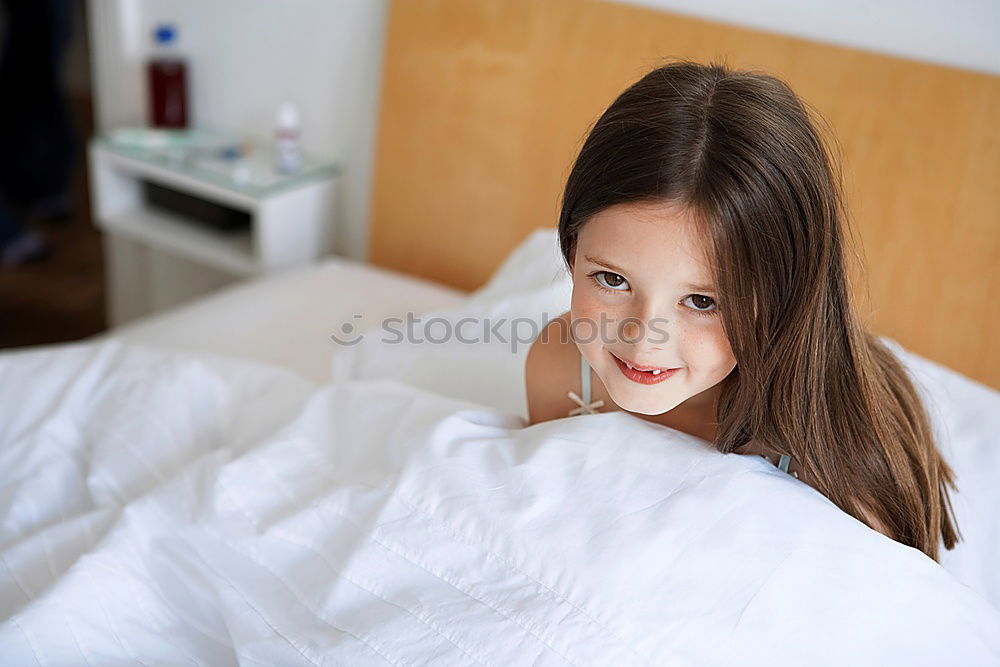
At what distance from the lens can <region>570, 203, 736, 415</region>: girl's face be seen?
0.76m

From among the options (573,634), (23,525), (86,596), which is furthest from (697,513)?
(23,525)

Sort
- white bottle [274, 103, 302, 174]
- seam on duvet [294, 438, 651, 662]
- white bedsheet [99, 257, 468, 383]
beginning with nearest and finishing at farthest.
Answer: seam on duvet [294, 438, 651, 662], white bedsheet [99, 257, 468, 383], white bottle [274, 103, 302, 174]

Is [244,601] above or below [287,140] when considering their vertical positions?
below

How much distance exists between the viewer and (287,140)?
1.87 meters

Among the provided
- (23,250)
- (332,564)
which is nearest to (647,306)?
(332,564)

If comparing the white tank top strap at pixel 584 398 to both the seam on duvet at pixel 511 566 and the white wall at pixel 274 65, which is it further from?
the white wall at pixel 274 65

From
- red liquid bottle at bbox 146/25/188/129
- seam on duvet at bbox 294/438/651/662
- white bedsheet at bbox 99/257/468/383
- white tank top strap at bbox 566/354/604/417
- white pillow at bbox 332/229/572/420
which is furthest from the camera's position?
red liquid bottle at bbox 146/25/188/129

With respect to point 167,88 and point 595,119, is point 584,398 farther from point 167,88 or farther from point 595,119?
point 167,88

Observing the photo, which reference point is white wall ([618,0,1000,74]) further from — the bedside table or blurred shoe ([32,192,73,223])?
blurred shoe ([32,192,73,223])

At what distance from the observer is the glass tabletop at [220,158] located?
1.86 m

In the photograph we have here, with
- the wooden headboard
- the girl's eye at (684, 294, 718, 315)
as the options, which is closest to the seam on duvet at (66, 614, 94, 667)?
the girl's eye at (684, 294, 718, 315)

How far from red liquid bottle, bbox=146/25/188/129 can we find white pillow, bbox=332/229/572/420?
3.22ft

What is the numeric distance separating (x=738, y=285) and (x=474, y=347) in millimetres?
545

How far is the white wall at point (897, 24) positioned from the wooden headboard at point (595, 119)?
0.04 metres
